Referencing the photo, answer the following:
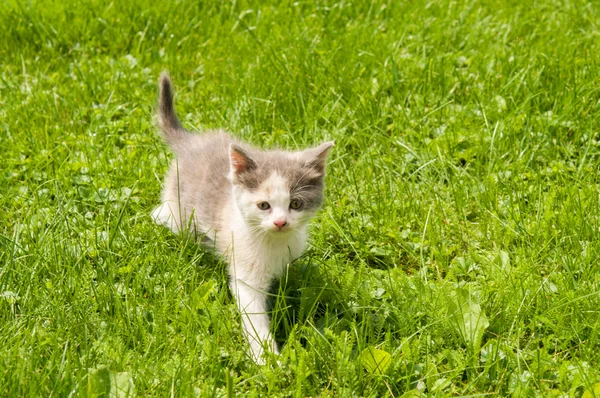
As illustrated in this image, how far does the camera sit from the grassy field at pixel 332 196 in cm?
313

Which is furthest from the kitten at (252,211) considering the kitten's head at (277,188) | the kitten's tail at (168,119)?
the kitten's tail at (168,119)

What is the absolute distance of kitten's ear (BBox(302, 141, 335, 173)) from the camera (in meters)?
3.70

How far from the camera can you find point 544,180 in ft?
14.7

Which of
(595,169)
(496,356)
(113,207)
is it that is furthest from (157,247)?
(595,169)

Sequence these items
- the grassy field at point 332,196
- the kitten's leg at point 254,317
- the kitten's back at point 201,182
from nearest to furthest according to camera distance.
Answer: the grassy field at point 332,196, the kitten's leg at point 254,317, the kitten's back at point 201,182

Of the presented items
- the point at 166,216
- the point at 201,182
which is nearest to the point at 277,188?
the point at 201,182

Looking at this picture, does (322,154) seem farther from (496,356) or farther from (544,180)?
(544,180)

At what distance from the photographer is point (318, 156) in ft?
12.2

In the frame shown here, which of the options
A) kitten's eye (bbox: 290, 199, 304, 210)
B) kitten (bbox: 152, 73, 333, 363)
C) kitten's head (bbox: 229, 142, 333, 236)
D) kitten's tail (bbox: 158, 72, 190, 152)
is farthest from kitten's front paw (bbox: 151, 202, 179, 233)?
kitten's eye (bbox: 290, 199, 304, 210)

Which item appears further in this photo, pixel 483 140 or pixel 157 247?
pixel 483 140

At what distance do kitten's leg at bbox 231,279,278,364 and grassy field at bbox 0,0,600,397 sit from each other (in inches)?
2.2

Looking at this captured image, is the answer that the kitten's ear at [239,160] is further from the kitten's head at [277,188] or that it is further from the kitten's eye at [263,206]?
the kitten's eye at [263,206]

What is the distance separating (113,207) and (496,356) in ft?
7.21

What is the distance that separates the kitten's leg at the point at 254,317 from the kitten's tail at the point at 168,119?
3.58 ft
